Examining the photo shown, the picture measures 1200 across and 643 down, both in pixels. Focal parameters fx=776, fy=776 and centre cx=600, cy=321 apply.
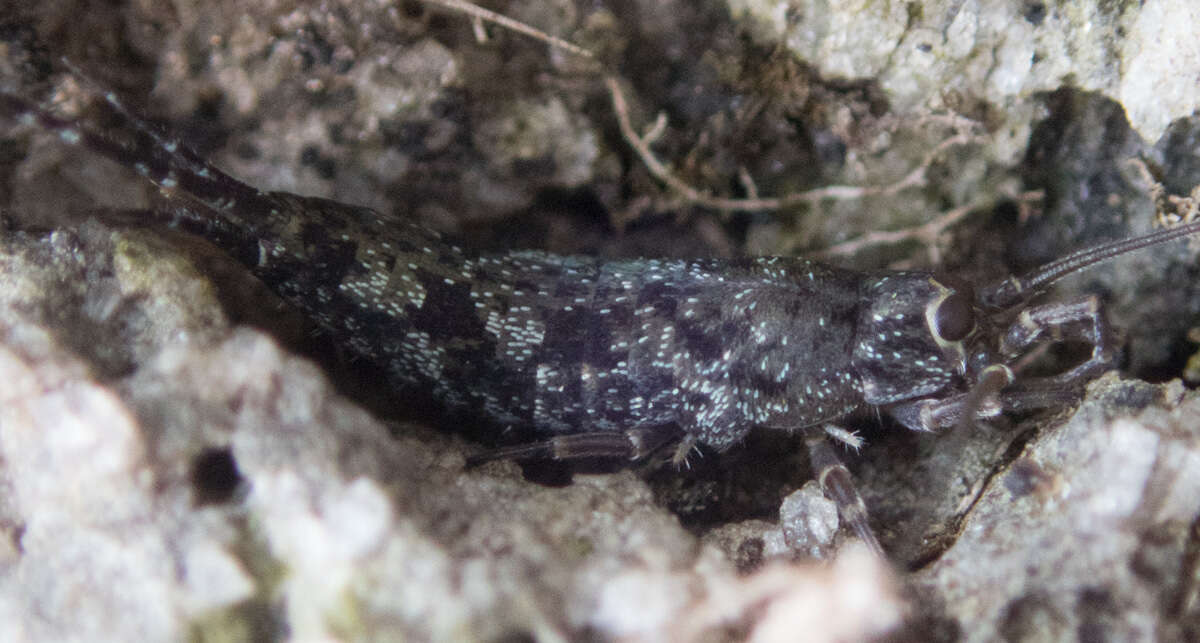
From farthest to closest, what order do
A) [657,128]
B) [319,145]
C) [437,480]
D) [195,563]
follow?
[657,128], [319,145], [437,480], [195,563]

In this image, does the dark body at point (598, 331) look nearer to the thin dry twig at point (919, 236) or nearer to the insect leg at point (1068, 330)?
the insect leg at point (1068, 330)

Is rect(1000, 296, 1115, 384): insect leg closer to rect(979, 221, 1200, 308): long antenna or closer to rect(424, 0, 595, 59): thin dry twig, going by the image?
rect(979, 221, 1200, 308): long antenna

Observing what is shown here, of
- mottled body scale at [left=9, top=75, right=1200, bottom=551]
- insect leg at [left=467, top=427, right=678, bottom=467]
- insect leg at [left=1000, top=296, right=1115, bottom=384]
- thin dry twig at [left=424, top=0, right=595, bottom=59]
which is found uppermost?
insect leg at [left=1000, top=296, right=1115, bottom=384]

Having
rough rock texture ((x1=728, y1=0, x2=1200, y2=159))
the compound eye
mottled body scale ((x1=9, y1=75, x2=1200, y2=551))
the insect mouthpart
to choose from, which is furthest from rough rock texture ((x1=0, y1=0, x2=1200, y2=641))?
the compound eye

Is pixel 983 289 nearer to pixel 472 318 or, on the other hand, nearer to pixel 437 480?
pixel 472 318

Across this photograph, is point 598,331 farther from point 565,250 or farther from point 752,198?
point 752,198

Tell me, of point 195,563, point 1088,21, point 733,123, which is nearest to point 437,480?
point 195,563

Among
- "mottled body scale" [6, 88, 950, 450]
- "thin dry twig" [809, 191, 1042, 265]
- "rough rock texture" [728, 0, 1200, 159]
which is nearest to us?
"rough rock texture" [728, 0, 1200, 159]
